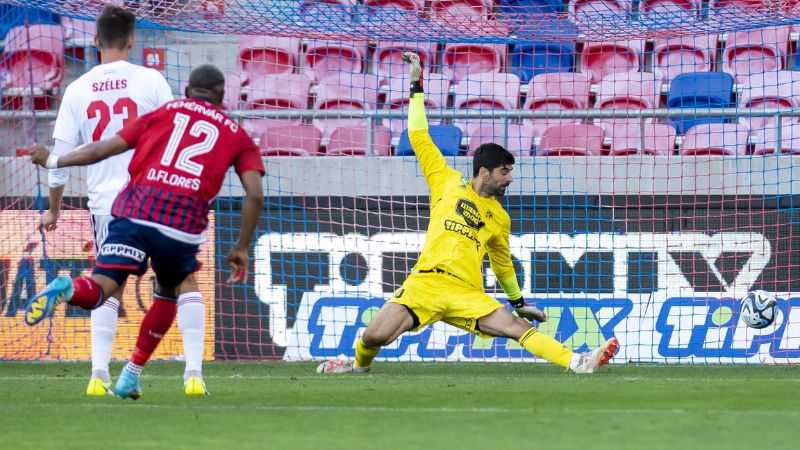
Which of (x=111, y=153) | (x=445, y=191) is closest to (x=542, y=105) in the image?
(x=445, y=191)

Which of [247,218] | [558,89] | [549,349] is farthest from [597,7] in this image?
[247,218]

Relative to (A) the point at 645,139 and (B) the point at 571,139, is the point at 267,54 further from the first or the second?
(A) the point at 645,139

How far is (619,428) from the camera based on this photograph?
16.7 ft

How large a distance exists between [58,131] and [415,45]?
6.33 meters

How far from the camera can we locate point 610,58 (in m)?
13.2

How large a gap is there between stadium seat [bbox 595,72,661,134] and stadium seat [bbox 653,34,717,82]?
18 centimetres

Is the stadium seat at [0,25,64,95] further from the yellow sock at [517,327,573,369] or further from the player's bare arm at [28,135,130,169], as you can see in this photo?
the player's bare arm at [28,135,130,169]

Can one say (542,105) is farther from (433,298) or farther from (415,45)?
(433,298)

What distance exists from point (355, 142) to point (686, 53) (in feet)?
11.7

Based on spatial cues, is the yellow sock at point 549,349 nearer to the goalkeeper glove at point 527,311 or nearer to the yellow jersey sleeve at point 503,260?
the goalkeeper glove at point 527,311

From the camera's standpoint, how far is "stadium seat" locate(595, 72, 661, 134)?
40.7 ft

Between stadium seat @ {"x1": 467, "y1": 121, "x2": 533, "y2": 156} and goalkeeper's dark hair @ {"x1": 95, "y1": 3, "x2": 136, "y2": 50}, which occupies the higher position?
goalkeeper's dark hair @ {"x1": 95, "y1": 3, "x2": 136, "y2": 50}

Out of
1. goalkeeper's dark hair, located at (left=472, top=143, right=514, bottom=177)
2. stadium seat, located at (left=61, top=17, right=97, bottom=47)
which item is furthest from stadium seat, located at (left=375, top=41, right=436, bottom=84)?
goalkeeper's dark hair, located at (left=472, top=143, right=514, bottom=177)

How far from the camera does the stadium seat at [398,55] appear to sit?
41.8 feet
